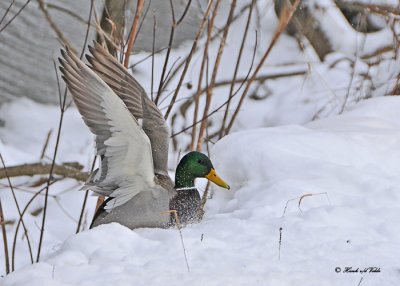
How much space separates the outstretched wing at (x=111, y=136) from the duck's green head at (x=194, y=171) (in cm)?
33

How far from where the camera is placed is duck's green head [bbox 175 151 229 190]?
149 inches

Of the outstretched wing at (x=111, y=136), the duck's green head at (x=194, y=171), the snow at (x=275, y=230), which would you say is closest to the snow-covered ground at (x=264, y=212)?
the snow at (x=275, y=230)

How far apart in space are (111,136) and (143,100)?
337 millimetres

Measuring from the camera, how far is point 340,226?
9.90 feet

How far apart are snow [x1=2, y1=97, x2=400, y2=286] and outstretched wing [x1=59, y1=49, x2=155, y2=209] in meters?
0.34

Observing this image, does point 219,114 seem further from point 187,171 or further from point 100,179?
point 100,179

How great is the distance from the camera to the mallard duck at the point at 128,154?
3273mm

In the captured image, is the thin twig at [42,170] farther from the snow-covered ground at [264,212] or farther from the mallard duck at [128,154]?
the mallard duck at [128,154]

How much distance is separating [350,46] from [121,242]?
4.88 meters

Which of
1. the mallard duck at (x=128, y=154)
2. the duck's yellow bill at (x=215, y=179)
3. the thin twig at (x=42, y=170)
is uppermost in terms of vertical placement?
the mallard duck at (x=128, y=154)

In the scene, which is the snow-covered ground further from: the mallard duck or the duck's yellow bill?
the mallard duck

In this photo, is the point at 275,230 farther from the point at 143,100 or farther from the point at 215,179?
the point at 143,100

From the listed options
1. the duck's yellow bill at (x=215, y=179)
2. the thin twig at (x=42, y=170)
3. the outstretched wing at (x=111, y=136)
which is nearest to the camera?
the outstretched wing at (x=111, y=136)

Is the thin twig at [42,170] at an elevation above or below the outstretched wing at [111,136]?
below
